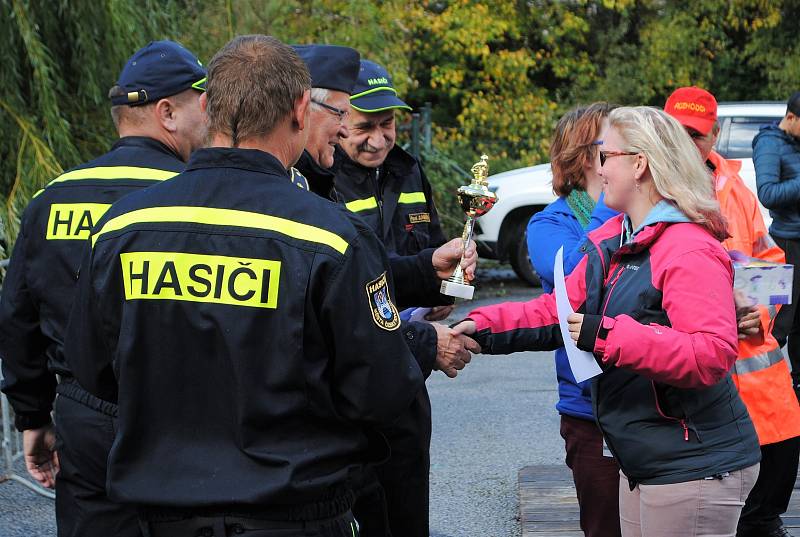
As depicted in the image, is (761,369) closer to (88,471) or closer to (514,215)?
(88,471)

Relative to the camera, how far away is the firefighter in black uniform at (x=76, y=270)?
125 inches

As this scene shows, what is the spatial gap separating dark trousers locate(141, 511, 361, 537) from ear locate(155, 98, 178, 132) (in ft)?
5.02

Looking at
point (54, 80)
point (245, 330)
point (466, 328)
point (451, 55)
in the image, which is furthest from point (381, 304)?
point (451, 55)

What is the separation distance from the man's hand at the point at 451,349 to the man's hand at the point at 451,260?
254mm

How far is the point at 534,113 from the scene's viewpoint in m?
16.2

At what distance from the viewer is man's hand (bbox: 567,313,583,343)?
2.87 metres

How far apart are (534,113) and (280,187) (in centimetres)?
1425

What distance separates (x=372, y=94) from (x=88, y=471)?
1671 mm

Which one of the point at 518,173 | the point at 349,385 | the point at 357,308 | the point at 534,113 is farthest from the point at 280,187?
the point at 534,113

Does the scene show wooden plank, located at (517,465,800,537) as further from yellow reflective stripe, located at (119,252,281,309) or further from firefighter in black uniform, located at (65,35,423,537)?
yellow reflective stripe, located at (119,252,281,309)

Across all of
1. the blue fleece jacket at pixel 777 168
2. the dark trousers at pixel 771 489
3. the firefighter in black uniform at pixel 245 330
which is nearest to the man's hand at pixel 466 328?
the firefighter in black uniform at pixel 245 330

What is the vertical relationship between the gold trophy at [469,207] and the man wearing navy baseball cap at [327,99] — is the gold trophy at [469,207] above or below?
below

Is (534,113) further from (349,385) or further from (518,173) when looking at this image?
(349,385)

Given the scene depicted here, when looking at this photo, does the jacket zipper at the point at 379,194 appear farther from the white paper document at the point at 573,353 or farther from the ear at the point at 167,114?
the white paper document at the point at 573,353
